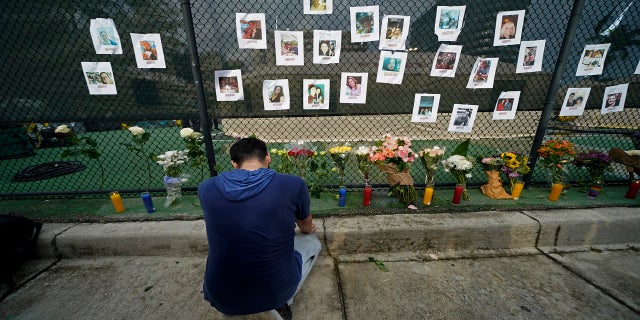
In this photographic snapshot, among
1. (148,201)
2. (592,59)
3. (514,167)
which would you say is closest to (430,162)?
(514,167)

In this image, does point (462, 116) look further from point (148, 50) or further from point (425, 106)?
point (148, 50)

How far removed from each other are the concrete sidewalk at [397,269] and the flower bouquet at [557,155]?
477 mm

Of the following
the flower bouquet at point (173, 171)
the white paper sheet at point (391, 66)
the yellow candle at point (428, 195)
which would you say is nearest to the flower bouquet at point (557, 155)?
the yellow candle at point (428, 195)

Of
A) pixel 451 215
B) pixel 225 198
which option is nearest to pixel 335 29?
pixel 225 198

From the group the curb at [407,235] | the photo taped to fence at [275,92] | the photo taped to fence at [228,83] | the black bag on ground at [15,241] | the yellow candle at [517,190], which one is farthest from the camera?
the yellow candle at [517,190]

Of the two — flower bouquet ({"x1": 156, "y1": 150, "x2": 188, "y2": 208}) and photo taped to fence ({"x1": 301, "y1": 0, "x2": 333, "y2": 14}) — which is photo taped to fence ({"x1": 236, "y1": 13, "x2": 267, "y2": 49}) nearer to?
photo taped to fence ({"x1": 301, "y1": 0, "x2": 333, "y2": 14})

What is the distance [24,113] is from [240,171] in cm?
331

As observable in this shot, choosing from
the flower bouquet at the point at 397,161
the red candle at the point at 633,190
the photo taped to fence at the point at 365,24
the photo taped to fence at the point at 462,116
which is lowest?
the red candle at the point at 633,190

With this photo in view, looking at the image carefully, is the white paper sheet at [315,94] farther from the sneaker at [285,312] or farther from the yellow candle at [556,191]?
the yellow candle at [556,191]

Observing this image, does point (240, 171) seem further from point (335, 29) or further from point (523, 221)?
point (523, 221)

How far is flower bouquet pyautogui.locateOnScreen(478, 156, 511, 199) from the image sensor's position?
2883 millimetres

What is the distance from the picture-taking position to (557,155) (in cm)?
276

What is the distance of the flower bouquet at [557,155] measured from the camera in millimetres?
2760

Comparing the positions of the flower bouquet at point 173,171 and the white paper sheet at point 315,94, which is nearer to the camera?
the flower bouquet at point 173,171
